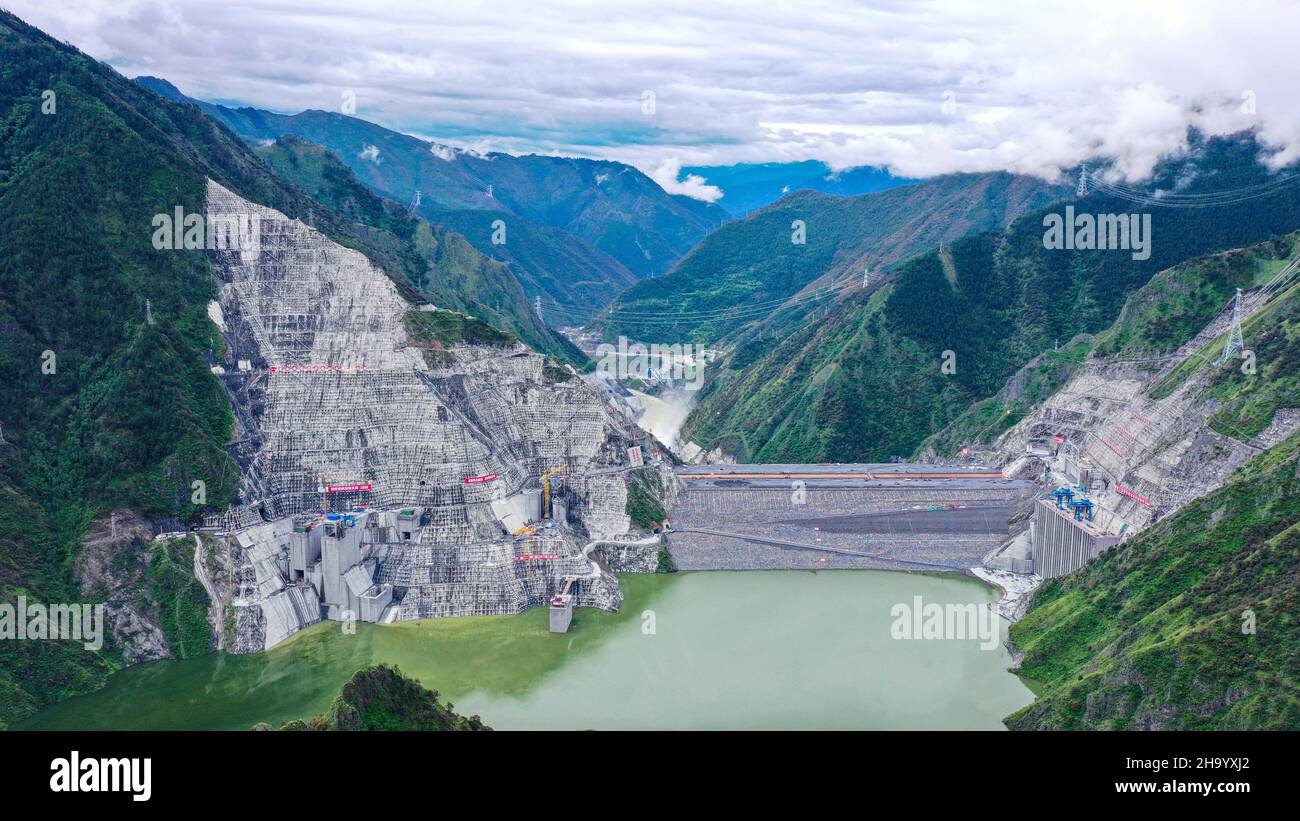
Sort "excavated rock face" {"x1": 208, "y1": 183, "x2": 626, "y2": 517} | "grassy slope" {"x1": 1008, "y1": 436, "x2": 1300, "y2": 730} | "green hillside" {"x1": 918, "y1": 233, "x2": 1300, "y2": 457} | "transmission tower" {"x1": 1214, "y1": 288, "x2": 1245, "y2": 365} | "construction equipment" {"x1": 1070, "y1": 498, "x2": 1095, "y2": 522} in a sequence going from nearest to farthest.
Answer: "grassy slope" {"x1": 1008, "y1": 436, "x2": 1300, "y2": 730}
"excavated rock face" {"x1": 208, "y1": 183, "x2": 626, "y2": 517}
"construction equipment" {"x1": 1070, "y1": 498, "x2": 1095, "y2": 522}
"transmission tower" {"x1": 1214, "y1": 288, "x2": 1245, "y2": 365}
"green hillside" {"x1": 918, "y1": 233, "x2": 1300, "y2": 457}

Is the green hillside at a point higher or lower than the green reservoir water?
higher

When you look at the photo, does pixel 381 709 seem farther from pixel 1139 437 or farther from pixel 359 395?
pixel 1139 437

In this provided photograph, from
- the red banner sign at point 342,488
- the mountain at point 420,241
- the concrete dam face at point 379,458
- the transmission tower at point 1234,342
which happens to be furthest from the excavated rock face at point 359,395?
the mountain at point 420,241

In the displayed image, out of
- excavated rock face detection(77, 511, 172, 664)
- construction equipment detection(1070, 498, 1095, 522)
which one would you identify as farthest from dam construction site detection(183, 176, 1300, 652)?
excavated rock face detection(77, 511, 172, 664)

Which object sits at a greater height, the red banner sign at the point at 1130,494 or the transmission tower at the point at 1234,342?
the transmission tower at the point at 1234,342

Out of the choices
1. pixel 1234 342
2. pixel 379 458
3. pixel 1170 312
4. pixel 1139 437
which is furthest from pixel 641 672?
pixel 1170 312

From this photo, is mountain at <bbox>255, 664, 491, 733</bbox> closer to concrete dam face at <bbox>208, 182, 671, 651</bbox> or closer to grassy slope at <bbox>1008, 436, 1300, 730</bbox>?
concrete dam face at <bbox>208, 182, 671, 651</bbox>

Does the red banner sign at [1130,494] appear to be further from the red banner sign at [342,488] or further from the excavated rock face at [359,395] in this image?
the red banner sign at [342,488]
